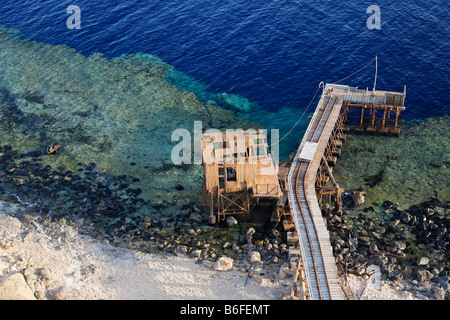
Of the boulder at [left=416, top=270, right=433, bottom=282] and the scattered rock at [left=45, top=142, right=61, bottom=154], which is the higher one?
the scattered rock at [left=45, top=142, right=61, bottom=154]

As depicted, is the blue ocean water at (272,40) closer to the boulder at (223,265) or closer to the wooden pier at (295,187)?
the wooden pier at (295,187)

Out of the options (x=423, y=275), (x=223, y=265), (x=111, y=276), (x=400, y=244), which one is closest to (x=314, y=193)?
(x=400, y=244)

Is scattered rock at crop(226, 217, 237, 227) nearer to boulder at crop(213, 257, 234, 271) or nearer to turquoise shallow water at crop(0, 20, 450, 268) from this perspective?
turquoise shallow water at crop(0, 20, 450, 268)

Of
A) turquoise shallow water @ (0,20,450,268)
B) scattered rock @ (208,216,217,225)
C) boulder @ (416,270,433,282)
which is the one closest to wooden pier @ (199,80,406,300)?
scattered rock @ (208,216,217,225)

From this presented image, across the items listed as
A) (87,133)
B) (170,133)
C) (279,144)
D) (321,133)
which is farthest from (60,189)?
(321,133)

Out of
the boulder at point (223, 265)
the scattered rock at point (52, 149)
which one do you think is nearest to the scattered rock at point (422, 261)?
the boulder at point (223, 265)

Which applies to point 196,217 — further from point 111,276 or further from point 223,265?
point 111,276
